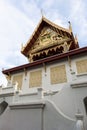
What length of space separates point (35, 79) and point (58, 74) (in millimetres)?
1979

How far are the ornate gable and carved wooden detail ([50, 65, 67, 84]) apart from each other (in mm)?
2611

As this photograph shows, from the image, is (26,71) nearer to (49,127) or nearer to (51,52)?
(51,52)

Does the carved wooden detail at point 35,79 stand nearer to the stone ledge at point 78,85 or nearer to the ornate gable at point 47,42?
the ornate gable at point 47,42

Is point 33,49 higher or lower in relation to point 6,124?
higher

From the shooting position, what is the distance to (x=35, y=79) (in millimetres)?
10445

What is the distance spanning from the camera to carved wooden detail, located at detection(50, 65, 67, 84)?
30.4ft

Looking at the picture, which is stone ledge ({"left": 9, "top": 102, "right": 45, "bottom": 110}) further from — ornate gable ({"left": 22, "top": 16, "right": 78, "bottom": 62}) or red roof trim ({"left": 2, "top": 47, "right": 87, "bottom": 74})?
ornate gable ({"left": 22, "top": 16, "right": 78, "bottom": 62})

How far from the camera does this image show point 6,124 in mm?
7020

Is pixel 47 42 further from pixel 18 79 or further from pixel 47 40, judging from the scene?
pixel 18 79

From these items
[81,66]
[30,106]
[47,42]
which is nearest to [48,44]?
[47,42]

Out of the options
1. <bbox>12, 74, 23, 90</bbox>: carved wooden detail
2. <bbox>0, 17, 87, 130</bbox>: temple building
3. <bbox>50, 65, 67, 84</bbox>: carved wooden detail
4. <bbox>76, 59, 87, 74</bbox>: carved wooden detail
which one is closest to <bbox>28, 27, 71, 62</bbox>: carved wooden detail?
<bbox>0, 17, 87, 130</bbox>: temple building

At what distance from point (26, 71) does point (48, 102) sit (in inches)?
213

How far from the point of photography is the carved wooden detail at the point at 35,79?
10.1m

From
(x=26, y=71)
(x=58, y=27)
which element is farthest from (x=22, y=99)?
(x=58, y=27)
